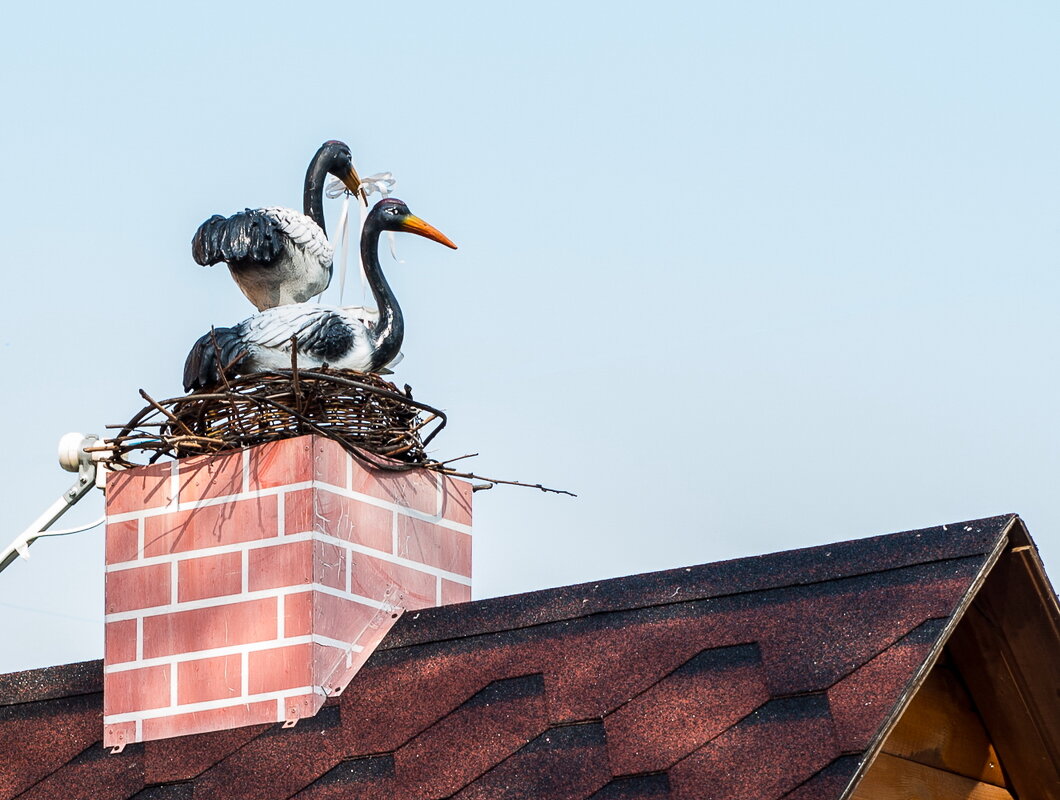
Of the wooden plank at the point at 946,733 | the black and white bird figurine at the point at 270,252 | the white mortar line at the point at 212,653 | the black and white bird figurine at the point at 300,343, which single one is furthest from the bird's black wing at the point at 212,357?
the wooden plank at the point at 946,733

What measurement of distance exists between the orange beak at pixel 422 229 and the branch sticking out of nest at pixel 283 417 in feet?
2.35

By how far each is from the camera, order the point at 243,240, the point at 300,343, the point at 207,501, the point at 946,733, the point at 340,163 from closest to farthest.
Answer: the point at 946,733, the point at 207,501, the point at 300,343, the point at 243,240, the point at 340,163

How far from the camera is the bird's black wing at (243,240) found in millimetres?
6293

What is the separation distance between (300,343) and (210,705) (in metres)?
1.12

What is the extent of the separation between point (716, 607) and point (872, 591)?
406mm

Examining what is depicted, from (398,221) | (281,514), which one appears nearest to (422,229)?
(398,221)

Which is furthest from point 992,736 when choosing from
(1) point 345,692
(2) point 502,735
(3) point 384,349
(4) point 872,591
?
(3) point 384,349

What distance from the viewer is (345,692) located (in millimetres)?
5398

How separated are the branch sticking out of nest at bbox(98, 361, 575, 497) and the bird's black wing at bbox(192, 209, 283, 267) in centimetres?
42

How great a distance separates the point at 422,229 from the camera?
667 centimetres

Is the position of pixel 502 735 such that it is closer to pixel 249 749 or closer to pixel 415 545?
pixel 249 749

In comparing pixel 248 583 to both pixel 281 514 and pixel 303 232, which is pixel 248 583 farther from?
pixel 303 232

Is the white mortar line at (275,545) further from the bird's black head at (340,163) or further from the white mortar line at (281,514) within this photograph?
the bird's black head at (340,163)

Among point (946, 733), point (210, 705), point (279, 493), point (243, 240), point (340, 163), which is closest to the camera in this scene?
point (946, 733)
